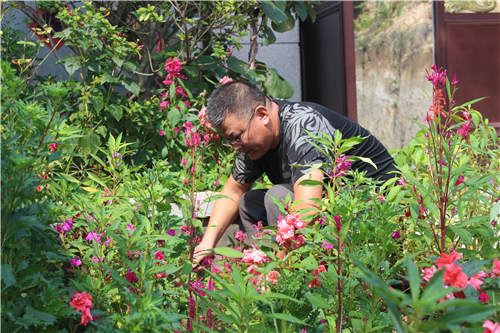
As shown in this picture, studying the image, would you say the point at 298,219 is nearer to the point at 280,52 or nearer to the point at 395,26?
the point at 280,52

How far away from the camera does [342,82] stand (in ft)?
17.3

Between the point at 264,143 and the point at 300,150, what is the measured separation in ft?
0.91

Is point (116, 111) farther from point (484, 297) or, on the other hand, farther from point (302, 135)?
point (484, 297)

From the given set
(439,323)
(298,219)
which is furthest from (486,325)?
(298,219)

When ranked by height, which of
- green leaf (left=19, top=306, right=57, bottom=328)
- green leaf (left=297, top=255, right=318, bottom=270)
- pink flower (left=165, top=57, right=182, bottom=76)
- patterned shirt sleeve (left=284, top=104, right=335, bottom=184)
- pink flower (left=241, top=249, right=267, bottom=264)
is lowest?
pink flower (left=241, top=249, right=267, bottom=264)

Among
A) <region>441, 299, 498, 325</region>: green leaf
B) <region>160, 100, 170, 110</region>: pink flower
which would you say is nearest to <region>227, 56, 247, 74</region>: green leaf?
<region>160, 100, 170, 110</region>: pink flower

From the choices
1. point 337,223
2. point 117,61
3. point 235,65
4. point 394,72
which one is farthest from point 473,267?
point 394,72

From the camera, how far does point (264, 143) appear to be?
268cm

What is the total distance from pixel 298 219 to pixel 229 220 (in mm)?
1313

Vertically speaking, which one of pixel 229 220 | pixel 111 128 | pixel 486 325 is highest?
pixel 111 128

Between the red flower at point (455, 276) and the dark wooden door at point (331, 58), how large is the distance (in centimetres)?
442

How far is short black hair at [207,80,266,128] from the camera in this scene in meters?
2.57

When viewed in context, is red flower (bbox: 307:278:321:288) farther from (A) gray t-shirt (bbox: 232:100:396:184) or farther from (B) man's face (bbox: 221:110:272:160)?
(B) man's face (bbox: 221:110:272:160)

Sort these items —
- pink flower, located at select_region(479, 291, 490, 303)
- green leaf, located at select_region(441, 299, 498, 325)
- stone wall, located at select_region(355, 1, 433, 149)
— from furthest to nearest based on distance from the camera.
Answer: stone wall, located at select_region(355, 1, 433, 149)
pink flower, located at select_region(479, 291, 490, 303)
green leaf, located at select_region(441, 299, 498, 325)
